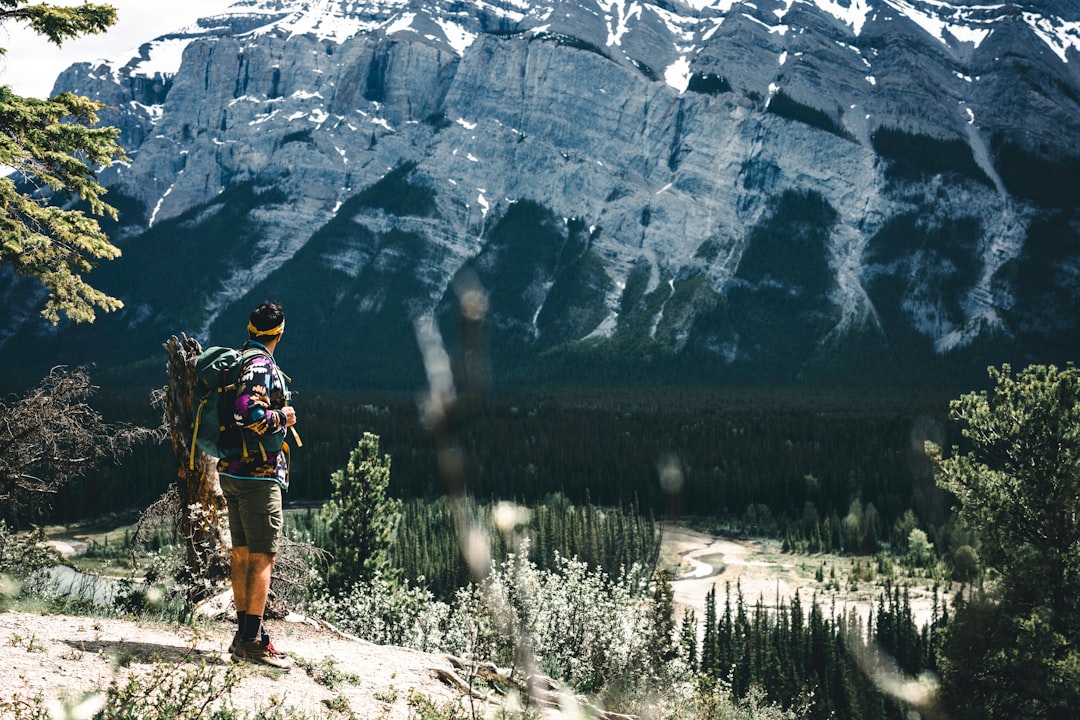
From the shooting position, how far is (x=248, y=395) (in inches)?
411

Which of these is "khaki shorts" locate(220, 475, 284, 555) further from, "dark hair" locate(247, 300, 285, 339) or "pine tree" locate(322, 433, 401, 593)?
"pine tree" locate(322, 433, 401, 593)

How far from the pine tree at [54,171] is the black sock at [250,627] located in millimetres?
9495

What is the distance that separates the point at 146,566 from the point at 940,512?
5166 inches

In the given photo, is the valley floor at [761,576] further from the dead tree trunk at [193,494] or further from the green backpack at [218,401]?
the green backpack at [218,401]

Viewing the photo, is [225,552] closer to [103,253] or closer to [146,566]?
[146,566]

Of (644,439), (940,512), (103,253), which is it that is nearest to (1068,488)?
(103,253)

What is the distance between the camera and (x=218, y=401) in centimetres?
1073

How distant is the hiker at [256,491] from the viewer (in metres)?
10.5

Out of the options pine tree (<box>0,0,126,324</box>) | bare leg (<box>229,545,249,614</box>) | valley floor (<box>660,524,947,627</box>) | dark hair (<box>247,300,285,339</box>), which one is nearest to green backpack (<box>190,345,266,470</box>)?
dark hair (<box>247,300,285,339</box>)

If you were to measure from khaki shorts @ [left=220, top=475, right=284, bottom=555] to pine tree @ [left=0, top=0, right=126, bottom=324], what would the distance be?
349 inches

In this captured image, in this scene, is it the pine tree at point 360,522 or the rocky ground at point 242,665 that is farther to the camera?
the pine tree at point 360,522

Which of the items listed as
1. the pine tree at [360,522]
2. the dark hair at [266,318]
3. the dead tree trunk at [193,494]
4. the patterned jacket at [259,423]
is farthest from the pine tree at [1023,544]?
the pine tree at [360,522]

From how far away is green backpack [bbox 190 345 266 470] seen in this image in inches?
419

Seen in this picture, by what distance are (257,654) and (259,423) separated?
301 cm
